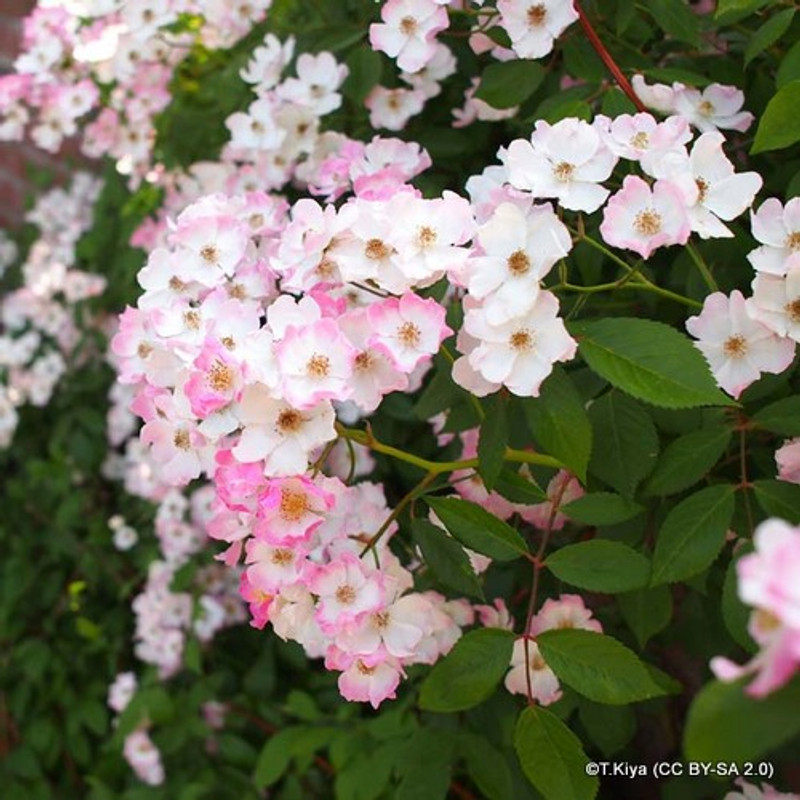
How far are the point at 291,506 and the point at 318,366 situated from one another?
0.36ft

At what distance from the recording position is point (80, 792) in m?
2.03

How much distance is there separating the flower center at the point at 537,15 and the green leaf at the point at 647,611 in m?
0.49

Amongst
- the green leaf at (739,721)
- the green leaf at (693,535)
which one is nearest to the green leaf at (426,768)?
the green leaf at (693,535)

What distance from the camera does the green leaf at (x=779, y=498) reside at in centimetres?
82

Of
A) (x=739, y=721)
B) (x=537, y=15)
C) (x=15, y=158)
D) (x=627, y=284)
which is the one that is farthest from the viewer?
(x=15, y=158)

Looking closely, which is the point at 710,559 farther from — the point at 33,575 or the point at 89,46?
the point at 33,575

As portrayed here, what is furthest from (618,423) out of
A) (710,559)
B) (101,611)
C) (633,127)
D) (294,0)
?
(101,611)

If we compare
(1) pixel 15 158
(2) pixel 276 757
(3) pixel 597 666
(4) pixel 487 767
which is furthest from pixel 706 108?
(1) pixel 15 158

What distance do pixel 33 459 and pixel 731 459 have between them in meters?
1.64

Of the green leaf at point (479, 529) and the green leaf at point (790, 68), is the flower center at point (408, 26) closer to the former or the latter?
the green leaf at point (790, 68)

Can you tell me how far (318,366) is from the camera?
770mm

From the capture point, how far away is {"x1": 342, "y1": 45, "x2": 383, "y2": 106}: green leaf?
1.23 m

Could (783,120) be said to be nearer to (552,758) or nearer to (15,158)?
(552,758)

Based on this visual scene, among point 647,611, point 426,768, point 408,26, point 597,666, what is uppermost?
point 408,26
